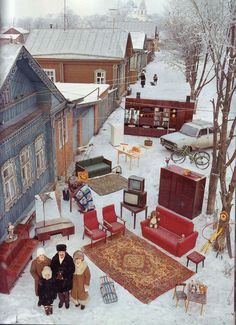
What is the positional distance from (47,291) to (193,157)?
1190cm

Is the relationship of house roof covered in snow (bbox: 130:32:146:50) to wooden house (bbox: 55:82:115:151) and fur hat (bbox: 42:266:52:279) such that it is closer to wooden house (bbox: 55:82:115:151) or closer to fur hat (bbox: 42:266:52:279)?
wooden house (bbox: 55:82:115:151)

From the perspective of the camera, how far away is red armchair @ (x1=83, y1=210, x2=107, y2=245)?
36.3ft

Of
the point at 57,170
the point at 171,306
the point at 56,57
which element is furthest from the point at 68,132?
the point at 56,57

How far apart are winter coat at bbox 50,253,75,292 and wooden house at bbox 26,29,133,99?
2245 centimetres

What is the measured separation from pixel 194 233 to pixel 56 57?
22.1 meters

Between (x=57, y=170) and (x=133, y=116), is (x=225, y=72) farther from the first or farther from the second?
(x=133, y=116)

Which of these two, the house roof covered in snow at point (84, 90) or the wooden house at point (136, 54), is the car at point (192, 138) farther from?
the wooden house at point (136, 54)

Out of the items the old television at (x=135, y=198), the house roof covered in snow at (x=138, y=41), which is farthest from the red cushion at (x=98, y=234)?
the house roof covered in snow at (x=138, y=41)

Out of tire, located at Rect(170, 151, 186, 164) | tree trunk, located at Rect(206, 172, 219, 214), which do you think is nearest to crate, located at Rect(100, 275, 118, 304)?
tree trunk, located at Rect(206, 172, 219, 214)

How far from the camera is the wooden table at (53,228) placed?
10.9 m

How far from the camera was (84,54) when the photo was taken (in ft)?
92.9

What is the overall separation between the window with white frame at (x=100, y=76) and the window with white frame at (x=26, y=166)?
1795cm

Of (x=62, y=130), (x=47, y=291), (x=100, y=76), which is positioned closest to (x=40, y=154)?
(x=62, y=130)

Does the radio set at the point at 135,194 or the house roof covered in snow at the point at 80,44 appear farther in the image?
the house roof covered in snow at the point at 80,44
